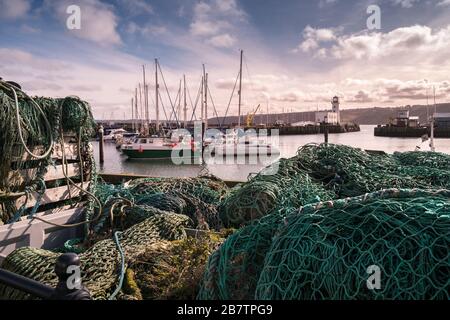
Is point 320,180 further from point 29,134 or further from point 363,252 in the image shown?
point 29,134

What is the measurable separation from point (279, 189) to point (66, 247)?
2669 millimetres

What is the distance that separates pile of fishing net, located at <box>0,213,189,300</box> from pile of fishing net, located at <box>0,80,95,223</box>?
1.32 metres

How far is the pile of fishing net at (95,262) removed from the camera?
10.5 ft

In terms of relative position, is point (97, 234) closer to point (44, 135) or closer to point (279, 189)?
point (44, 135)

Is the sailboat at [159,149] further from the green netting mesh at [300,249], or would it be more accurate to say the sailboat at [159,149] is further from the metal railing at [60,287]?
the metal railing at [60,287]

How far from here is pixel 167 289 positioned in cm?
329

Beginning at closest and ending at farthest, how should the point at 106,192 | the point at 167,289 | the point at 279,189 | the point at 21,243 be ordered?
1. the point at 167,289
2. the point at 21,243
3. the point at 279,189
4. the point at 106,192

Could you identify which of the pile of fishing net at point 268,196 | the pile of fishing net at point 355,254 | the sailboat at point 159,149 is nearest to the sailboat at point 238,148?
the sailboat at point 159,149

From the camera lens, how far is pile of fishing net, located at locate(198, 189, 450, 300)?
2.13 meters

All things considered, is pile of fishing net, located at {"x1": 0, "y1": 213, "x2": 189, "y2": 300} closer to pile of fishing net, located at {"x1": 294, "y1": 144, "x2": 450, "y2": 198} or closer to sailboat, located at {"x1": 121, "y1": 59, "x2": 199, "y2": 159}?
pile of fishing net, located at {"x1": 294, "y1": 144, "x2": 450, "y2": 198}

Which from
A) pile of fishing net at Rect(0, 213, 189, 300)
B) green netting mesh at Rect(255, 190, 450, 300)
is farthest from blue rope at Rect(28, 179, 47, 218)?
green netting mesh at Rect(255, 190, 450, 300)

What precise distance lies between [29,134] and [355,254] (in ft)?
13.6
